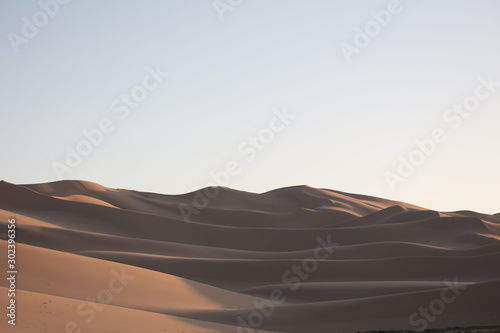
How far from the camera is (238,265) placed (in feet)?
118

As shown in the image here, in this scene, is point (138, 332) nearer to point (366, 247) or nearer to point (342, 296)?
point (342, 296)

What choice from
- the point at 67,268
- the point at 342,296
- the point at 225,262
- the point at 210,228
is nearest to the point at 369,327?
the point at 342,296

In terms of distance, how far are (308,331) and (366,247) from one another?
19.5 metres

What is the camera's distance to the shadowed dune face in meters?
21.4

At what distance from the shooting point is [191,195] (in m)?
65.1

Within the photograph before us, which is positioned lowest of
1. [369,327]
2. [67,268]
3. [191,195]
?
[369,327]

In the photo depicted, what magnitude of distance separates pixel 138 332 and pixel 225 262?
64.3ft

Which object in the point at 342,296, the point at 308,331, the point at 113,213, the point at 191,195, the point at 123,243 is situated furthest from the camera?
the point at 191,195

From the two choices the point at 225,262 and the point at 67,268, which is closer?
the point at 67,268

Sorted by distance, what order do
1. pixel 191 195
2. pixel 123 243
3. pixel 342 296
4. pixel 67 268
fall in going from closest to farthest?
pixel 67 268 → pixel 342 296 → pixel 123 243 → pixel 191 195

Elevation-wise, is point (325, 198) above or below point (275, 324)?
above

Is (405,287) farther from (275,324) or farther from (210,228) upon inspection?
(210,228)

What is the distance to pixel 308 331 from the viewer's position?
21.6 m

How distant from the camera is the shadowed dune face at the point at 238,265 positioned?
21.4m
